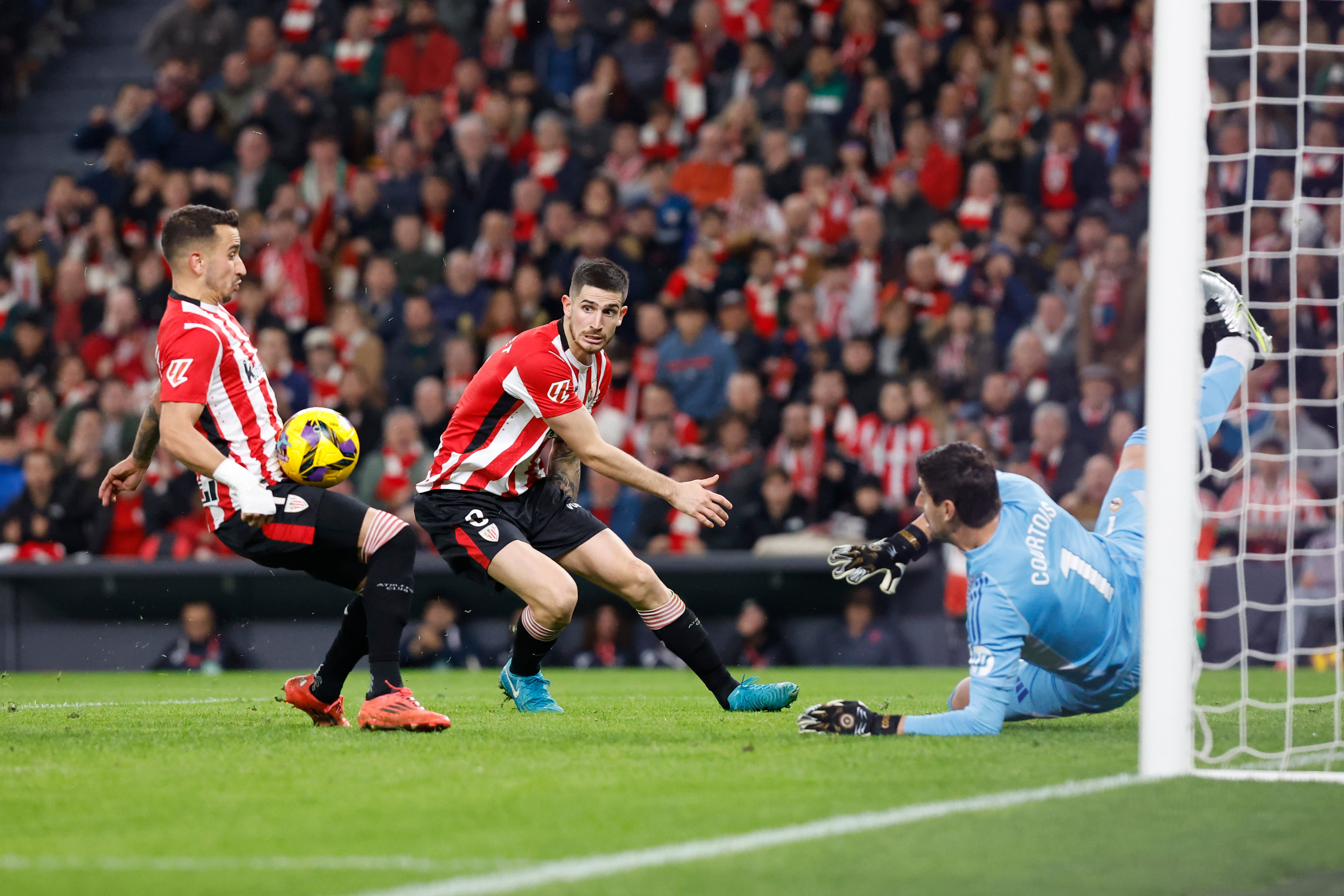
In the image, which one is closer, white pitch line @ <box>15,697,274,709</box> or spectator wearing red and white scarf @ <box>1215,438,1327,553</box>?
white pitch line @ <box>15,697,274,709</box>

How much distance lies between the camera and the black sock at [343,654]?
6512 mm

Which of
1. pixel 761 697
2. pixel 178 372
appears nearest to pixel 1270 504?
pixel 761 697

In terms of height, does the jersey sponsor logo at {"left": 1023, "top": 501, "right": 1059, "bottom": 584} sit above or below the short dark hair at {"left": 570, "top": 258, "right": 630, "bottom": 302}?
below

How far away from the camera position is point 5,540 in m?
13.3

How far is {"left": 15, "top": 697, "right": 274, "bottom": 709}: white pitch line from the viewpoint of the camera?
8117mm

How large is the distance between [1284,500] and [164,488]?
29.1ft

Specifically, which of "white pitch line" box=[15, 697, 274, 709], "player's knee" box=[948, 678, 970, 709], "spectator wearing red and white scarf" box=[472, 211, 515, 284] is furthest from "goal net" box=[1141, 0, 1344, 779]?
"spectator wearing red and white scarf" box=[472, 211, 515, 284]

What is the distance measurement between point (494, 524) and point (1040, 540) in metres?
2.44

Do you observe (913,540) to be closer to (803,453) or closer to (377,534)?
(377,534)

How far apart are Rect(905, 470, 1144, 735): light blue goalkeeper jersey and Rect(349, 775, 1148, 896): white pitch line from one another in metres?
0.79

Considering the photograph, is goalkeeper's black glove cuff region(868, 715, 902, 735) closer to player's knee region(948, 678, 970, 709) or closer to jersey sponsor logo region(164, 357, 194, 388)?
player's knee region(948, 678, 970, 709)

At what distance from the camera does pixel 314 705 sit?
659 cm

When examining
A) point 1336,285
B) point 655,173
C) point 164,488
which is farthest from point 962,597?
point 164,488

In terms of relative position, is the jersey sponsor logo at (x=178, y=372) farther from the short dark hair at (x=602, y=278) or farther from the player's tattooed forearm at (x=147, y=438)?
the short dark hair at (x=602, y=278)
